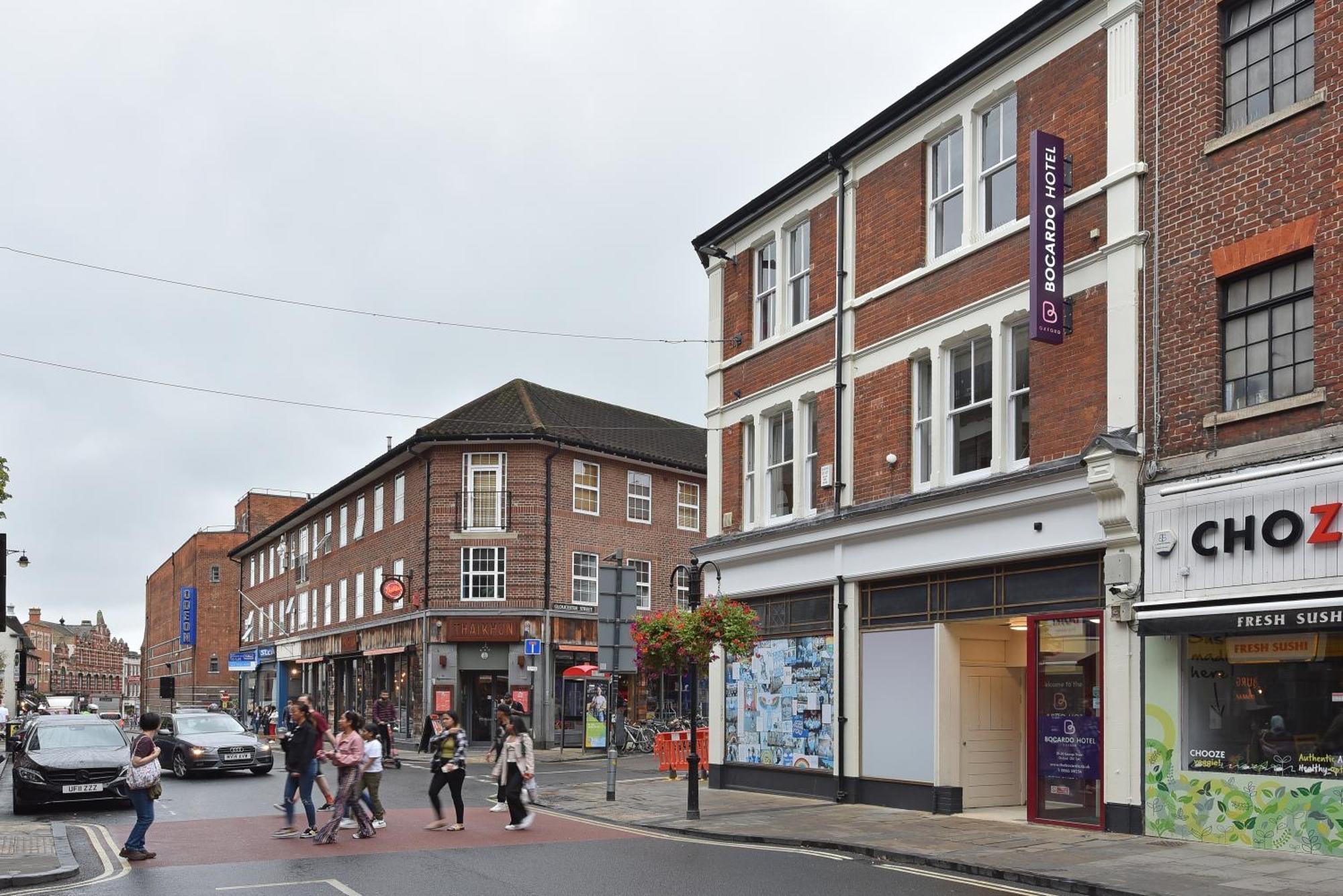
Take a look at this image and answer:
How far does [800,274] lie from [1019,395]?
6403 millimetres

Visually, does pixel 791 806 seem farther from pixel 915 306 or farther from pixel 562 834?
pixel 915 306

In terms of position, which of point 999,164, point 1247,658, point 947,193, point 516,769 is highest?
point 999,164

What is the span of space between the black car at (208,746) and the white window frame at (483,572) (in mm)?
12808

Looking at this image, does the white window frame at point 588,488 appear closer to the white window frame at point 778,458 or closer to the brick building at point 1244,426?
the white window frame at point 778,458

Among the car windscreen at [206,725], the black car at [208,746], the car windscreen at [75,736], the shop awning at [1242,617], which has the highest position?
the shop awning at [1242,617]

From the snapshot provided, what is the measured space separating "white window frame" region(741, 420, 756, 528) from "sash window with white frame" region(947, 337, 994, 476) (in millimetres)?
5736

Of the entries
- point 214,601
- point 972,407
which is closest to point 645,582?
point 972,407

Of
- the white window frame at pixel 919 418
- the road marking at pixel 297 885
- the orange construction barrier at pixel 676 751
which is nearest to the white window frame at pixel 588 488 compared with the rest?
the orange construction barrier at pixel 676 751

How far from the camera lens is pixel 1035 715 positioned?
667 inches

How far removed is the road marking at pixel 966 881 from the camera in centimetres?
1188

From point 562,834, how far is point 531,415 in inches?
1088

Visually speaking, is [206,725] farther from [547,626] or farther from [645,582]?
[645,582]

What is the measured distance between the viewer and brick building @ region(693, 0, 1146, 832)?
1588 cm

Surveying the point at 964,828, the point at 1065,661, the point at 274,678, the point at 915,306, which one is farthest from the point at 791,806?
the point at 274,678
